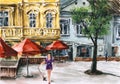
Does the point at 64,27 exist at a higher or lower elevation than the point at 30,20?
lower

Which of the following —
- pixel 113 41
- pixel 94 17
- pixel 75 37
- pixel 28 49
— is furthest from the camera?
pixel 113 41

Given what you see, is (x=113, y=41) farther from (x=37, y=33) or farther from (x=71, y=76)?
(x=71, y=76)

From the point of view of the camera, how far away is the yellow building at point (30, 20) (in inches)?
1690

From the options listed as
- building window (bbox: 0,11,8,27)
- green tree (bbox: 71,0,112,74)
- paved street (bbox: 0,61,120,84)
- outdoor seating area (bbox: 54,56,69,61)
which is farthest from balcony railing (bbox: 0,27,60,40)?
green tree (bbox: 71,0,112,74)

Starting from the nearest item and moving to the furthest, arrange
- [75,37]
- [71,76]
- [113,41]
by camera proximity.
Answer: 1. [71,76]
2. [75,37]
3. [113,41]

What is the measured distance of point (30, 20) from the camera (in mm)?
44312

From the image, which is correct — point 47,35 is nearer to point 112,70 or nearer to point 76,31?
point 76,31


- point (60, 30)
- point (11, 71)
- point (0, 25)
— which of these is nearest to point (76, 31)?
point (60, 30)

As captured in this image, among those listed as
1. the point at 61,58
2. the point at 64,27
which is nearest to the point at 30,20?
the point at 64,27

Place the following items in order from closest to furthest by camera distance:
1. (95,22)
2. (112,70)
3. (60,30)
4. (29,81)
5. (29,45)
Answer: (29,81)
(29,45)
(95,22)
(112,70)
(60,30)

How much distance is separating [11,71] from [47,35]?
48.8 feet

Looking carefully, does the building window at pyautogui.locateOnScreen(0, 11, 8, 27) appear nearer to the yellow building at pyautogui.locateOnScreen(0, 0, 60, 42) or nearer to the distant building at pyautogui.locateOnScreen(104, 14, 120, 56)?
the yellow building at pyautogui.locateOnScreen(0, 0, 60, 42)

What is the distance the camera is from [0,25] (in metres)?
43.7

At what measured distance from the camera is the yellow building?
42.9 metres
